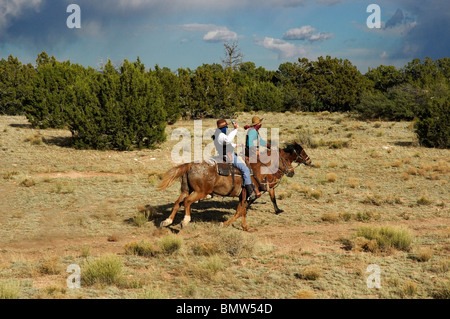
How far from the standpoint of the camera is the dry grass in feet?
22.9

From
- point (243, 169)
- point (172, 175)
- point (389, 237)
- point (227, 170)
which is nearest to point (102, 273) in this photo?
point (172, 175)

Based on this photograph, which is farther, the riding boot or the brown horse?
the riding boot

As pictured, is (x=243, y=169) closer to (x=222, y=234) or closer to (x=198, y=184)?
(x=198, y=184)

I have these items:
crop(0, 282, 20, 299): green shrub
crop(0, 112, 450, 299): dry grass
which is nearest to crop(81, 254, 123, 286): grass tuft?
crop(0, 112, 450, 299): dry grass

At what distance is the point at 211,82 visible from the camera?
42312mm

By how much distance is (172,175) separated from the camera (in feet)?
31.9

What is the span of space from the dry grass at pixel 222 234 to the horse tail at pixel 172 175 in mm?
1324

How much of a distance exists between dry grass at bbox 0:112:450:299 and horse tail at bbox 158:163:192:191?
1324 millimetres

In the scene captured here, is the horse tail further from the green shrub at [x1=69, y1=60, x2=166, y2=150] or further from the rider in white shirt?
the green shrub at [x1=69, y1=60, x2=166, y2=150]

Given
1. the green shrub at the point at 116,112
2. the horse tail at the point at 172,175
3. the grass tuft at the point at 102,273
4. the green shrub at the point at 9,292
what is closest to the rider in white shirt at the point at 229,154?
the horse tail at the point at 172,175

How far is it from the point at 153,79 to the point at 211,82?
17.1 m

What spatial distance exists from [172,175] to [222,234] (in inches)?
77.7

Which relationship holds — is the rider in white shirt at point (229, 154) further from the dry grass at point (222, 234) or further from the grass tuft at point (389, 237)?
the grass tuft at point (389, 237)

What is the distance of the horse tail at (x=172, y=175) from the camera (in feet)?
31.7
